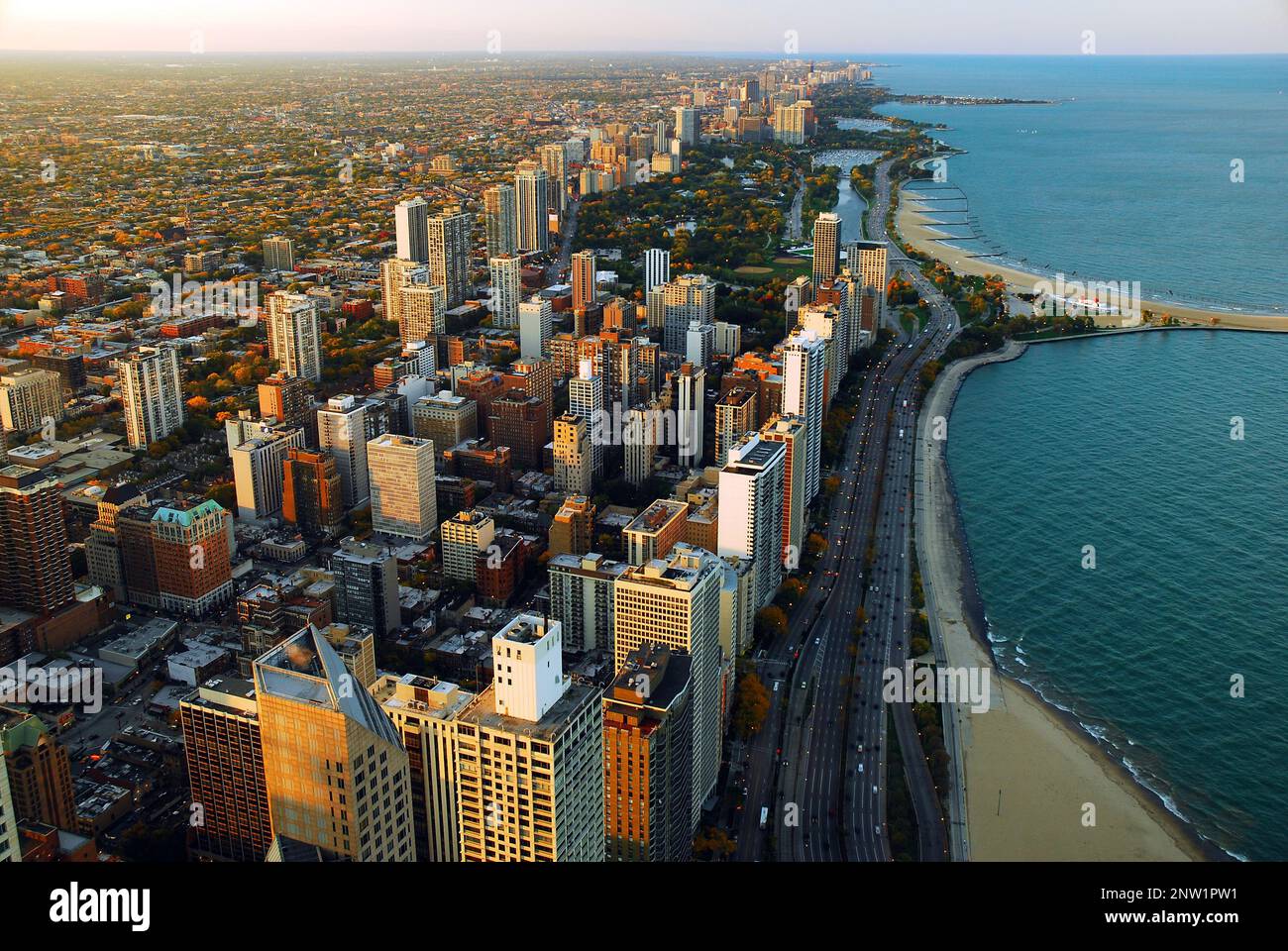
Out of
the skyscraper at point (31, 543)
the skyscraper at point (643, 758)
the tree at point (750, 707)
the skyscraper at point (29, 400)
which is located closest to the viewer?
the skyscraper at point (643, 758)

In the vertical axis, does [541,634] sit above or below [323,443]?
above

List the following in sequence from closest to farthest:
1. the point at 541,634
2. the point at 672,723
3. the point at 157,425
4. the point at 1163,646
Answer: the point at 541,634
the point at 672,723
the point at 1163,646
the point at 157,425

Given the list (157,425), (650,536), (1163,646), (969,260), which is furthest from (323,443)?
(969,260)

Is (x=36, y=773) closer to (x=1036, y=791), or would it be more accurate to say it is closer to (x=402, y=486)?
(x=402, y=486)

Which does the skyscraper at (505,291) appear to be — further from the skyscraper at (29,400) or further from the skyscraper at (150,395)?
the skyscraper at (29,400)

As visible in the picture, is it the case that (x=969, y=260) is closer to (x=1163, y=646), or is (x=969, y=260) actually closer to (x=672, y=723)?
(x=1163, y=646)

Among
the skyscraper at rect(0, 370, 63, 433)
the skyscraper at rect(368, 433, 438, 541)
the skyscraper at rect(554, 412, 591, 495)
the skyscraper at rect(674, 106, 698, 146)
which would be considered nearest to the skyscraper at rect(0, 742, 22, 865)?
the skyscraper at rect(368, 433, 438, 541)

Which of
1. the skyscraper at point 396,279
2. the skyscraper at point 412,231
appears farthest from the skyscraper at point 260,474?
the skyscraper at point 412,231
